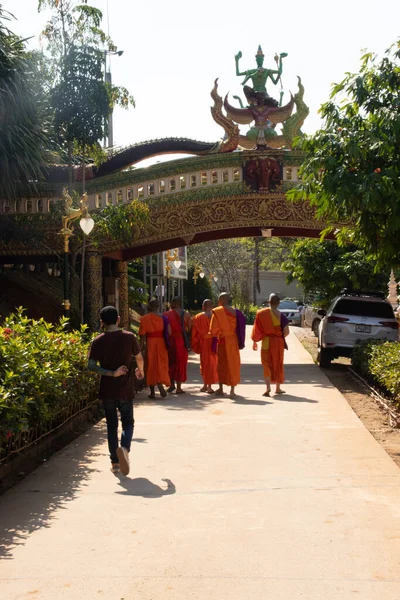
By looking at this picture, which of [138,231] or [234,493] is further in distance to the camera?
[138,231]

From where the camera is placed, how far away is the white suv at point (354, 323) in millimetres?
20250

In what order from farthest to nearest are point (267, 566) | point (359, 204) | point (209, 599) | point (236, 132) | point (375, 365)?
1. point (236, 132)
2. point (375, 365)
3. point (359, 204)
4. point (267, 566)
5. point (209, 599)

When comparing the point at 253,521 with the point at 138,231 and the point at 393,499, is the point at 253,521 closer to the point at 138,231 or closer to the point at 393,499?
the point at 393,499

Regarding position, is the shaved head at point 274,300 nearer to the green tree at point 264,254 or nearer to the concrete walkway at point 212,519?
the concrete walkway at point 212,519

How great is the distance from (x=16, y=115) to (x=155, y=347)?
252 inches

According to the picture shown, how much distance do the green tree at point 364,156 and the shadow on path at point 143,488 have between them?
3.54 metres

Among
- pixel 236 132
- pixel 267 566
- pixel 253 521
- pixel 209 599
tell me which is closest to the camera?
pixel 209 599

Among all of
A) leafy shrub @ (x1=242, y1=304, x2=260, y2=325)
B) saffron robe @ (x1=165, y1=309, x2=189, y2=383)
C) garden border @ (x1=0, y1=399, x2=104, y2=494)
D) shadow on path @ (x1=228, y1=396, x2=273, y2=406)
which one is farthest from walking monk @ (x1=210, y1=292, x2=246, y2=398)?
leafy shrub @ (x1=242, y1=304, x2=260, y2=325)

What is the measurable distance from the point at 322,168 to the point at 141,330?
250 inches

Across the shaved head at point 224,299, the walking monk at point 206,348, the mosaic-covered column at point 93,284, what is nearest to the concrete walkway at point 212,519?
the shaved head at point 224,299

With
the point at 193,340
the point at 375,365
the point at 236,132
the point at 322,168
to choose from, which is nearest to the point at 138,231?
the point at 236,132

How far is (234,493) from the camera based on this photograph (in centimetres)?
736

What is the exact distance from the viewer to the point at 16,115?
59.9 ft

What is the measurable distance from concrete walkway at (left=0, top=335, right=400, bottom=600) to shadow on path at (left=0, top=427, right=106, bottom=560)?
0.05 ft
